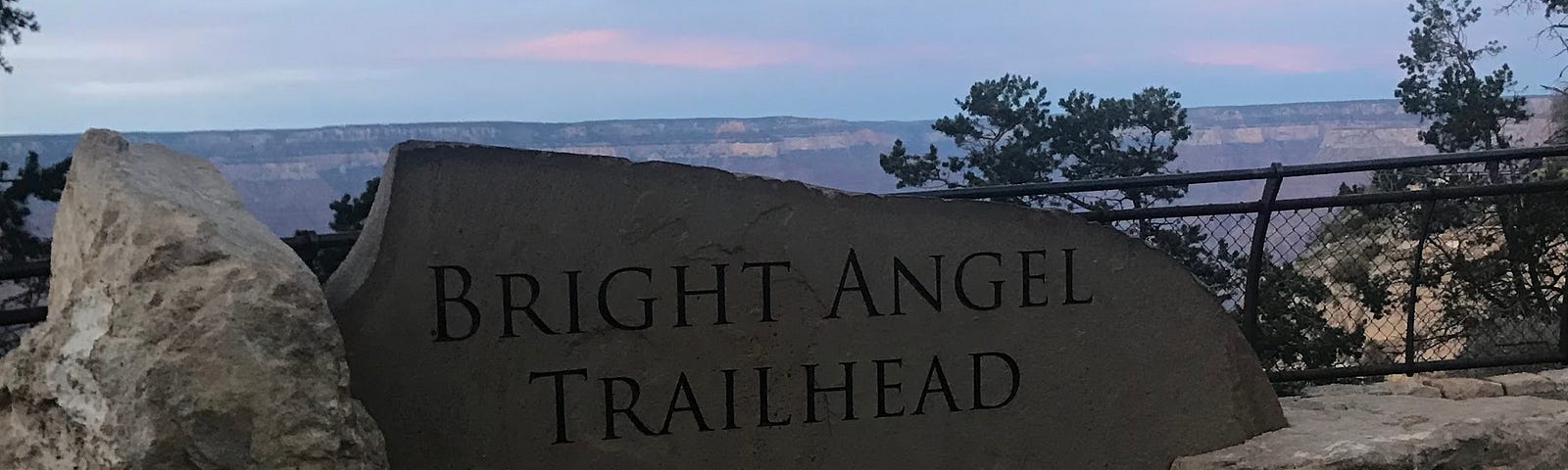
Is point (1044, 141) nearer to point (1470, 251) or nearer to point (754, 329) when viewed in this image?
point (1470, 251)

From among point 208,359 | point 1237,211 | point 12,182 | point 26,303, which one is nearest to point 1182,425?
point 1237,211

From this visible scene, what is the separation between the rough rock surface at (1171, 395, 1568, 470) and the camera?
10.5 ft

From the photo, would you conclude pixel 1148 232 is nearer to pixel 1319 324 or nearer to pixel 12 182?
pixel 1319 324

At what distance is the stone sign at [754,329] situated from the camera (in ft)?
9.33

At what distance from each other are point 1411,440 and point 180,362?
2925 millimetres

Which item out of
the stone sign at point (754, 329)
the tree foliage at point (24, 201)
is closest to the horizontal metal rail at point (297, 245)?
the stone sign at point (754, 329)

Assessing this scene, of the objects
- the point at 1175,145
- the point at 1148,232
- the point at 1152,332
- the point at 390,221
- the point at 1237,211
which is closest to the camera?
the point at 390,221

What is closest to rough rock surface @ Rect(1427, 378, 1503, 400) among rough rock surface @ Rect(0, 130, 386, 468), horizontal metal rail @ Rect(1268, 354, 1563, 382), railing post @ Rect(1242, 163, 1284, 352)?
horizontal metal rail @ Rect(1268, 354, 1563, 382)

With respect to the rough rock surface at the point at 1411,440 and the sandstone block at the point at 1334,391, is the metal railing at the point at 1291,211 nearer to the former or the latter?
the sandstone block at the point at 1334,391

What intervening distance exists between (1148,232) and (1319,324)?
1.51m

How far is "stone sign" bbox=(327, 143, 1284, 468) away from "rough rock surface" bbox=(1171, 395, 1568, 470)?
0.34 ft

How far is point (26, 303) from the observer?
4.53 meters

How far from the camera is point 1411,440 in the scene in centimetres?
329

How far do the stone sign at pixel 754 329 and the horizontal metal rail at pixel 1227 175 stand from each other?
80 centimetres
